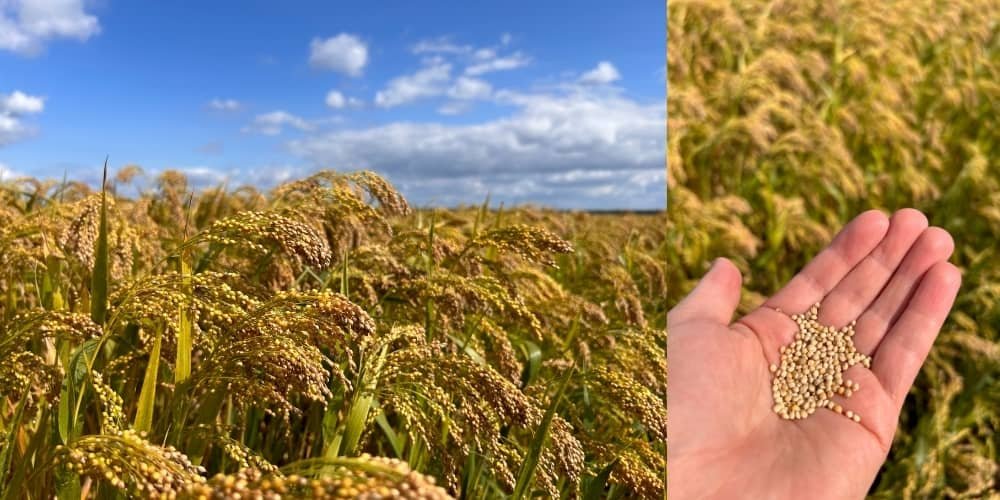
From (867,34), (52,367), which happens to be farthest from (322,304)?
(867,34)

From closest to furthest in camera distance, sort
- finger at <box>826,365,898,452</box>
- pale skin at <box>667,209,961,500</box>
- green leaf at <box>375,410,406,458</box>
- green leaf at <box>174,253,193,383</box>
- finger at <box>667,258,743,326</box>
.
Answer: green leaf at <box>174,253,193,383</box>, green leaf at <box>375,410,406,458</box>, pale skin at <box>667,209,961,500</box>, finger at <box>667,258,743,326</box>, finger at <box>826,365,898,452</box>

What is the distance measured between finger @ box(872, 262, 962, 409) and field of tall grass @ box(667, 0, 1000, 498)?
2.06ft

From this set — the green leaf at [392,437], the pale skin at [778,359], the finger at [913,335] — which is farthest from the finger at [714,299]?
the green leaf at [392,437]

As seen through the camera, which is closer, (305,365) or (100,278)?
(305,365)

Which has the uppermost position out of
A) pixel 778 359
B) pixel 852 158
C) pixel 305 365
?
pixel 852 158

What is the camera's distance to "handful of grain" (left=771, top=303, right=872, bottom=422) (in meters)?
1.95

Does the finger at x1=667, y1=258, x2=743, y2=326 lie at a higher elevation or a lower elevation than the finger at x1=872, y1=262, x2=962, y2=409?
higher

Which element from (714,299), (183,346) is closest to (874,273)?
(714,299)

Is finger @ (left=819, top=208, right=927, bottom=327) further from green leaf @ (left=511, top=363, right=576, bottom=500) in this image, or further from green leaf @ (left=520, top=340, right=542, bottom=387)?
green leaf @ (left=511, top=363, right=576, bottom=500)

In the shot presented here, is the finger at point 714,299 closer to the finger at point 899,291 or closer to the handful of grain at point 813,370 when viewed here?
the handful of grain at point 813,370

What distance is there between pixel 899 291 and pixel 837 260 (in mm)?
171

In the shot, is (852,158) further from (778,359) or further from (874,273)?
(778,359)

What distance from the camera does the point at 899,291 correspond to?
2.20 meters

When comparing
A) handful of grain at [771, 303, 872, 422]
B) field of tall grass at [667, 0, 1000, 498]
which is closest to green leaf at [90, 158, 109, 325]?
handful of grain at [771, 303, 872, 422]
